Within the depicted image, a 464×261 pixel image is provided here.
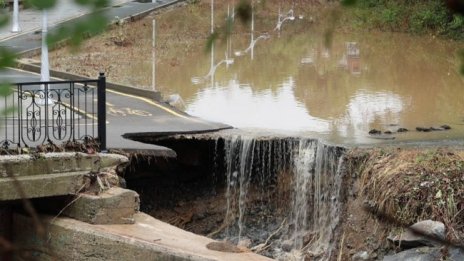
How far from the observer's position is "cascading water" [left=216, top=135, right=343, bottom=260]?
14.0 meters

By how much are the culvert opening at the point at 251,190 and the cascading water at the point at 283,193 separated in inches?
0.6

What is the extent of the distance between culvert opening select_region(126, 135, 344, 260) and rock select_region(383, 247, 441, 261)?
249cm

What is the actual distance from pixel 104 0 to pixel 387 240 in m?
10.6

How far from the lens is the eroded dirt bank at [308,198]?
472 inches

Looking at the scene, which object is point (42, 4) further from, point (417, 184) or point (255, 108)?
point (255, 108)

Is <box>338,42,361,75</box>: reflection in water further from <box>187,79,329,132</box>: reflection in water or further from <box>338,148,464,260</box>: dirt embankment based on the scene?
<box>338,148,464,260</box>: dirt embankment

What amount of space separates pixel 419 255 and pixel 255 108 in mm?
8104

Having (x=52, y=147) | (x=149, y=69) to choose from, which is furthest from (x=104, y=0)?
(x=149, y=69)

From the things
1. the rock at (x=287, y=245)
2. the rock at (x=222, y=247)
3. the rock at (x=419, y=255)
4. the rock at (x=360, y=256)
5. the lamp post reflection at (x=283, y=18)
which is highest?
the lamp post reflection at (x=283, y=18)

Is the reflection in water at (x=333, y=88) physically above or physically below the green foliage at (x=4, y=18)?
below

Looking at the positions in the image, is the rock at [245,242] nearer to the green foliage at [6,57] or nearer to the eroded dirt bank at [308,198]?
the eroded dirt bank at [308,198]

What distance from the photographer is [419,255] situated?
1095 centimetres

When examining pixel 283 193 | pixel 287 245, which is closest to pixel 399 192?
pixel 287 245

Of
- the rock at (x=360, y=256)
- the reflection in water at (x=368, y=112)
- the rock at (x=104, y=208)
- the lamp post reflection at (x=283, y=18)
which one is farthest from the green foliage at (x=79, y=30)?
the lamp post reflection at (x=283, y=18)
